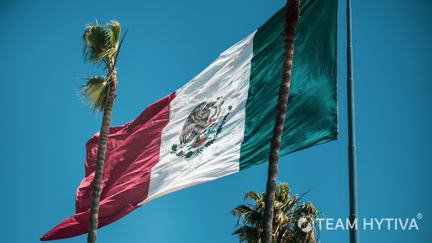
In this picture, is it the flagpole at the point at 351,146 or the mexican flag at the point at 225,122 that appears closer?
the flagpole at the point at 351,146

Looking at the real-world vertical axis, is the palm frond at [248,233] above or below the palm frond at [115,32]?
below

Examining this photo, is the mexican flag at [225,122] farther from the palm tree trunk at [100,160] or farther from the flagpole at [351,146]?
the flagpole at [351,146]

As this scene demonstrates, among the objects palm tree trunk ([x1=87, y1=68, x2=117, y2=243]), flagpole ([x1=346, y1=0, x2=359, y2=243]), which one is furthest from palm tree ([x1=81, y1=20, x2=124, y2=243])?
flagpole ([x1=346, y1=0, x2=359, y2=243])

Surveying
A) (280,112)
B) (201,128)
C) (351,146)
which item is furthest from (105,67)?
(351,146)

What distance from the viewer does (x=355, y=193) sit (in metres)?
15.2

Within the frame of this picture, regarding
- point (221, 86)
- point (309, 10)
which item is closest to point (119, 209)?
point (221, 86)

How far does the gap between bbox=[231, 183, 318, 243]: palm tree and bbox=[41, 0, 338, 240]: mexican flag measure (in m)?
5.64

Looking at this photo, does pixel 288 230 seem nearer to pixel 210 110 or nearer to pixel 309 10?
pixel 210 110

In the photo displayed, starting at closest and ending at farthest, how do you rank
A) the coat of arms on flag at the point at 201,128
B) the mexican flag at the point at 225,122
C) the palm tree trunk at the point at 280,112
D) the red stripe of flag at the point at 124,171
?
the palm tree trunk at the point at 280,112 < the mexican flag at the point at 225,122 < the coat of arms on flag at the point at 201,128 < the red stripe of flag at the point at 124,171

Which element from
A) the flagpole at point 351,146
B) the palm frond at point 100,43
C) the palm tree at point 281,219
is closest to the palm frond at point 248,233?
the palm tree at point 281,219

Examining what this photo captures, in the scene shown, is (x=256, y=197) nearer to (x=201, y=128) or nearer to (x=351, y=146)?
(x=201, y=128)

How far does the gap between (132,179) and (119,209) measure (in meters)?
1.12

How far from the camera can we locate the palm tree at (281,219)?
27.7m

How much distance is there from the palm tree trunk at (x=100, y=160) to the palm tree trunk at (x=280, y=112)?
7426 mm
